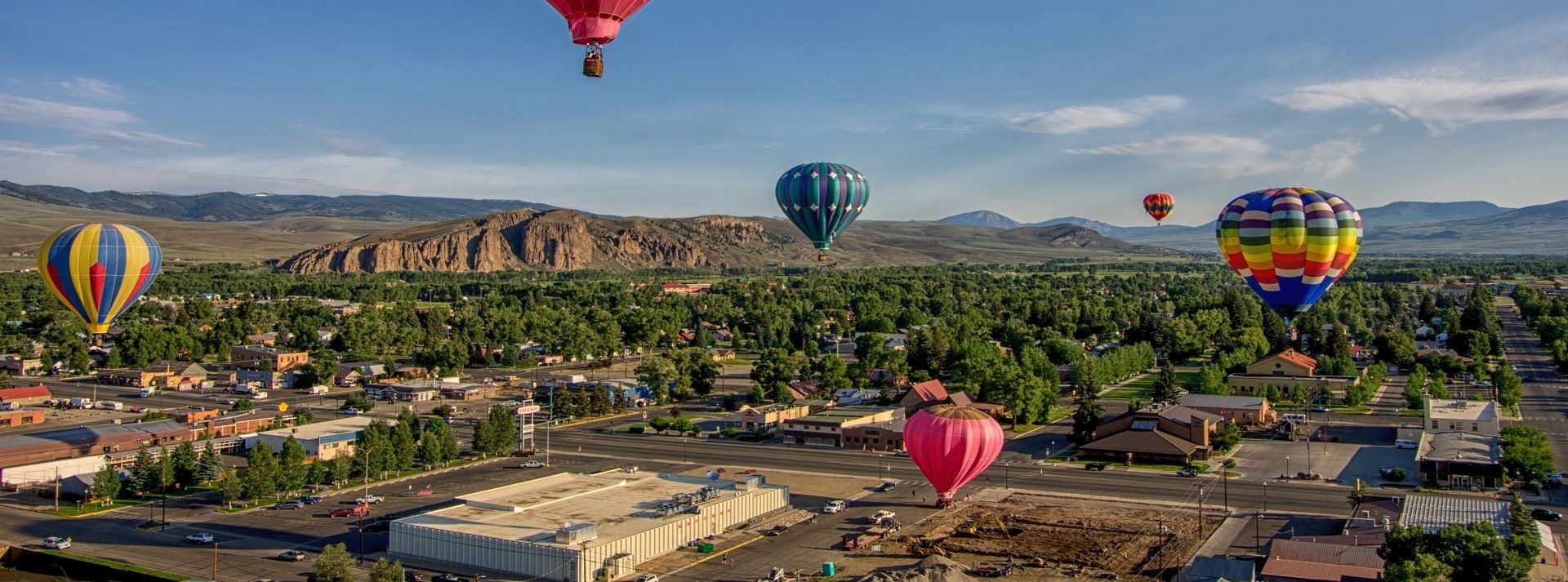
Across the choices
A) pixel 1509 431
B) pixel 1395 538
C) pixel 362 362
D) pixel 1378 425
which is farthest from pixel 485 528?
pixel 362 362

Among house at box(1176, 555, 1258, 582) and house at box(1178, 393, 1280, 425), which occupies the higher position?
house at box(1178, 393, 1280, 425)

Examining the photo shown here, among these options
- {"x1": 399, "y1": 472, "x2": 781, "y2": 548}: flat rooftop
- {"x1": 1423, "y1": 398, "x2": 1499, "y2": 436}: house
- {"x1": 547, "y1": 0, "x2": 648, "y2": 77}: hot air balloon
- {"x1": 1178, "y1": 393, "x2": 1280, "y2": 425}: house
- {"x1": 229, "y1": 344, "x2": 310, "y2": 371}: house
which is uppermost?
{"x1": 547, "y1": 0, "x2": 648, "y2": 77}: hot air balloon

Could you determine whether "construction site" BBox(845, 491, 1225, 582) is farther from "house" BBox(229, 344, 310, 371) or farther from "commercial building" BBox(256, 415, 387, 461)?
"house" BBox(229, 344, 310, 371)

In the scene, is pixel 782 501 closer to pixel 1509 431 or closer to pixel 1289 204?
pixel 1289 204

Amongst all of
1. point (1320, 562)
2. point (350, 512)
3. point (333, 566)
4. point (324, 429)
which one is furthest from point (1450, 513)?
point (324, 429)

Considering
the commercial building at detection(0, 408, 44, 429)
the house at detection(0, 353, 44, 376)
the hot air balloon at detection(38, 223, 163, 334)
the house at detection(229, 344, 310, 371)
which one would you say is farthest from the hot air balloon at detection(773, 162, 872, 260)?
the house at detection(0, 353, 44, 376)
